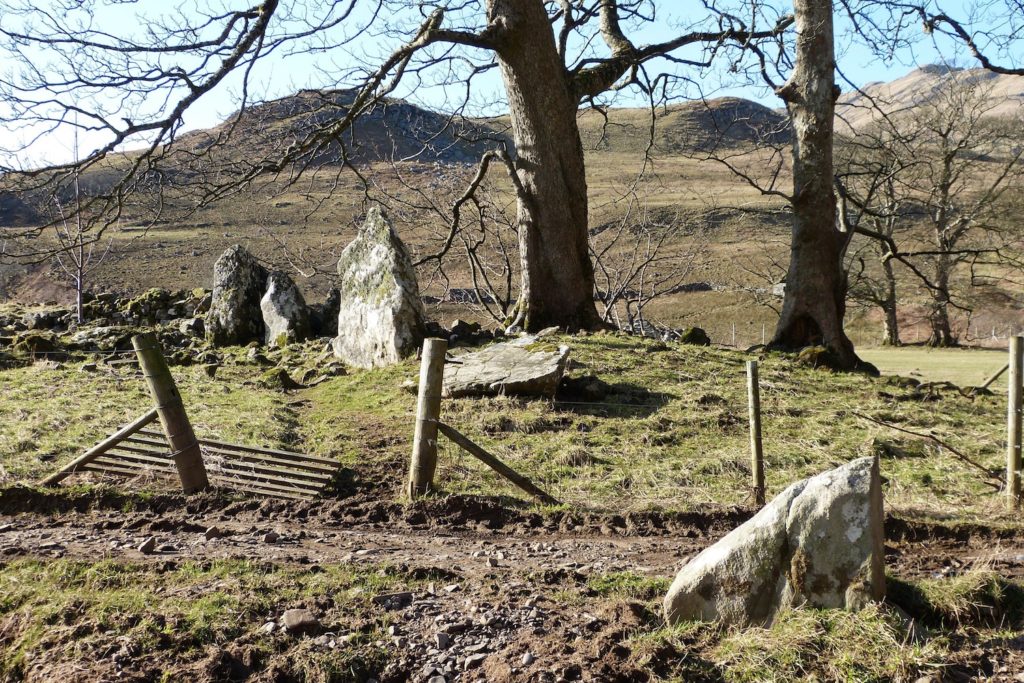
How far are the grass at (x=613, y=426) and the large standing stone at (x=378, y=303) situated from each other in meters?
0.54

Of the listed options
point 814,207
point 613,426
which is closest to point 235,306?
point 613,426

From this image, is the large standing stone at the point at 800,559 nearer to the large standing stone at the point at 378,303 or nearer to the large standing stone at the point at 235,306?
the large standing stone at the point at 378,303

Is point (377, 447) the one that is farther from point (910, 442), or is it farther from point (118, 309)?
point (118, 309)

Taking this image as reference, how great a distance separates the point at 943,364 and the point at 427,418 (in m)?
18.9

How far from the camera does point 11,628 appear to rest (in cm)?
413

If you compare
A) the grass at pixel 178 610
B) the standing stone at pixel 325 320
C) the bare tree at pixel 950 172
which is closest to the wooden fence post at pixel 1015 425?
the grass at pixel 178 610

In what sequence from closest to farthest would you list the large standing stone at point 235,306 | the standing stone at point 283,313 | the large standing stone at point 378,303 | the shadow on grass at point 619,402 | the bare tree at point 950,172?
the shadow on grass at point 619,402
the large standing stone at point 378,303
the standing stone at point 283,313
the large standing stone at point 235,306
the bare tree at point 950,172

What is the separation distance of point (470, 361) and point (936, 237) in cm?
2519

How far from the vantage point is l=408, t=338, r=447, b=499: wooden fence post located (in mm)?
6270

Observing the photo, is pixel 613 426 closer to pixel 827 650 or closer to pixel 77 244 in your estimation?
pixel 827 650

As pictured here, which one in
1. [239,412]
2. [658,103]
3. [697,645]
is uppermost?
[658,103]

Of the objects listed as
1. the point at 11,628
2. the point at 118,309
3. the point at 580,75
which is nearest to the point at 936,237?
the point at 580,75

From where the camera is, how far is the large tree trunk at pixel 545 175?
10641 mm

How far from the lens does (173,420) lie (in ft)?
21.0
